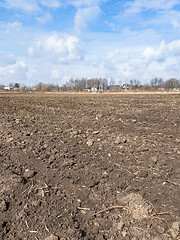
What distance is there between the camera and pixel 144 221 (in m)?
2.00

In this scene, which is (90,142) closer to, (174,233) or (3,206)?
(3,206)

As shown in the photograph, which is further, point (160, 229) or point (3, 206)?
point (3, 206)

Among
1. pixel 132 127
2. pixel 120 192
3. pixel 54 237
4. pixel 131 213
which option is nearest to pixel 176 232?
pixel 131 213

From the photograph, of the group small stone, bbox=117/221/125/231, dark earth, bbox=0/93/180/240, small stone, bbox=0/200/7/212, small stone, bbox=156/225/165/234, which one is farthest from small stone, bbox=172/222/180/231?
small stone, bbox=0/200/7/212

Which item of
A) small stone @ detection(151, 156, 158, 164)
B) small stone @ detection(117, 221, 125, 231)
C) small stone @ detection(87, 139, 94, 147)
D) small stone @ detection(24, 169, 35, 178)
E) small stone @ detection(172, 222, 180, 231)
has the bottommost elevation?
small stone @ detection(117, 221, 125, 231)

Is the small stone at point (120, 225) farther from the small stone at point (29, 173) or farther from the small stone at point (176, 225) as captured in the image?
the small stone at point (29, 173)

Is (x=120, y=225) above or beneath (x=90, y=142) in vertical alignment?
beneath

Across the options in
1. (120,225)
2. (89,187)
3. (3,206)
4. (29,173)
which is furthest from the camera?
(29,173)

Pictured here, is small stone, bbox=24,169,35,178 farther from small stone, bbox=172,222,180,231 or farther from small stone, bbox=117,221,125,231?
small stone, bbox=172,222,180,231

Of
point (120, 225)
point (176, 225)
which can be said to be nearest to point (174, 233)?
point (176, 225)

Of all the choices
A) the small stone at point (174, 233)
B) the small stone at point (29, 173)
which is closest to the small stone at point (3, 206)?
the small stone at point (29, 173)

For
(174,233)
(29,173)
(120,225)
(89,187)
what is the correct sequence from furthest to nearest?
(29,173)
(89,187)
(120,225)
(174,233)

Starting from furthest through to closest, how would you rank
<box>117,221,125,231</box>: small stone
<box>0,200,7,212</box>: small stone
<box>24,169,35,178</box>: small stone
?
<box>24,169,35,178</box>: small stone
<box>0,200,7,212</box>: small stone
<box>117,221,125,231</box>: small stone

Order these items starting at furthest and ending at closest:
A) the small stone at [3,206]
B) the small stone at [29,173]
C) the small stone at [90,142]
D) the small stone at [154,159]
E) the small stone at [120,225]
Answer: the small stone at [90,142], the small stone at [154,159], the small stone at [29,173], the small stone at [3,206], the small stone at [120,225]
